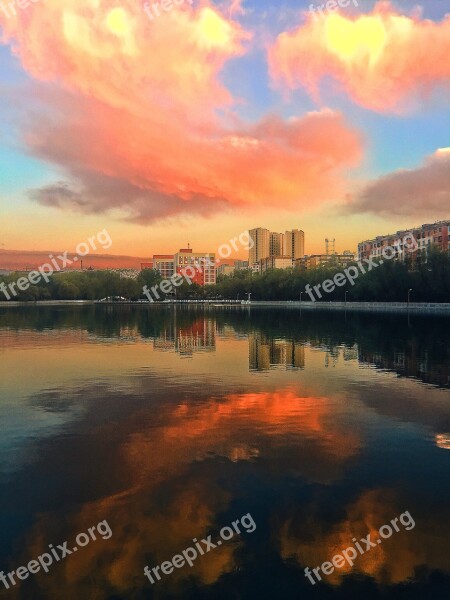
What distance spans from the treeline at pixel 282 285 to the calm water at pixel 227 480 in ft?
228

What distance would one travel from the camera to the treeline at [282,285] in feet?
275

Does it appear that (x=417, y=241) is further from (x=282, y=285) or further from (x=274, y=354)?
(x=274, y=354)

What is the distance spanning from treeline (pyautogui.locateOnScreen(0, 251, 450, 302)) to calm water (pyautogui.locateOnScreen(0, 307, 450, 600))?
228 feet

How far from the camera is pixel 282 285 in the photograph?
12188 centimetres

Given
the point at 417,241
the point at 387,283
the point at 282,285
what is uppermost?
the point at 417,241

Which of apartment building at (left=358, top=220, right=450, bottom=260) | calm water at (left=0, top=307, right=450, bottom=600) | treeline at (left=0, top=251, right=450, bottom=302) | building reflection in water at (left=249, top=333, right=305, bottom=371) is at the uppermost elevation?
apartment building at (left=358, top=220, right=450, bottom=260)

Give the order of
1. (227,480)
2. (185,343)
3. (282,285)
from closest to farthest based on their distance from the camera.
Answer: (227,480) → (185,343) → (282,285)

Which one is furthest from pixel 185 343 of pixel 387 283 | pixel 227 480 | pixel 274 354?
pixel 387 283

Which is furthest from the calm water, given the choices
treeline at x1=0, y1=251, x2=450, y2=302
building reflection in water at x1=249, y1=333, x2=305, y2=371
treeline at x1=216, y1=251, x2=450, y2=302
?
treeline at x1=0, y1=251, x2=450, y2=302

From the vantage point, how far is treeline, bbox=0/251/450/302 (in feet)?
275

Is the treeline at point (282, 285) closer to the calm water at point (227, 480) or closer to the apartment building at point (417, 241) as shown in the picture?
the apartment building at point (417, 241)

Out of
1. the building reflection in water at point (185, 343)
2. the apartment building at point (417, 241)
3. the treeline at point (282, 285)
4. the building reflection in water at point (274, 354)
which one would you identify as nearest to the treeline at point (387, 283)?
the treeline at point (282, 285)

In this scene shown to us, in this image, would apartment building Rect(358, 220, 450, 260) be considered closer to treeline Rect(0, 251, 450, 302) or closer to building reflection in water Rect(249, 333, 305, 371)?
treeline Rect(0, 251, 450, 302)

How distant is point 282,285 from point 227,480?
11354 cm
